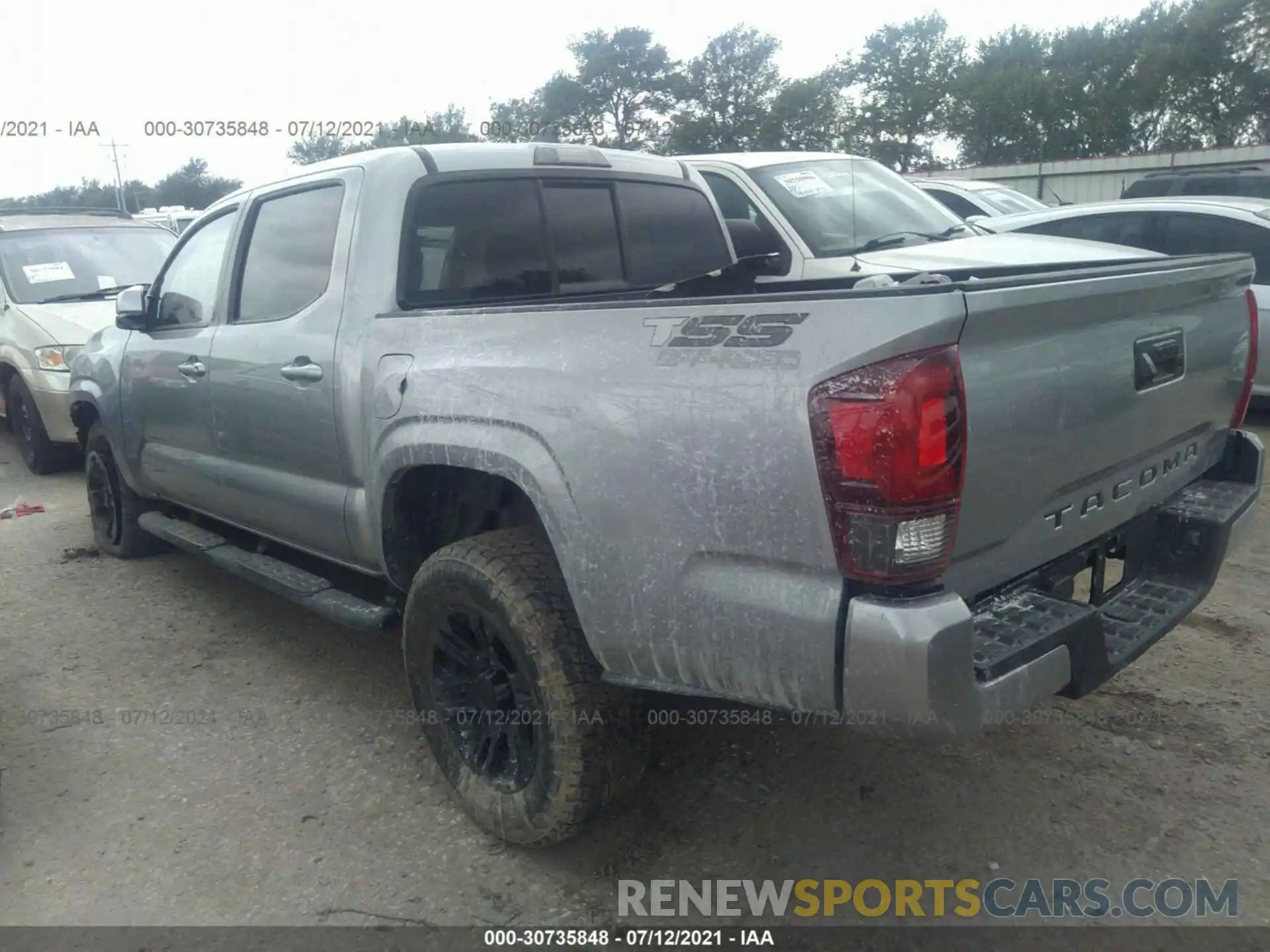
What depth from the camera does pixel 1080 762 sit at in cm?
312

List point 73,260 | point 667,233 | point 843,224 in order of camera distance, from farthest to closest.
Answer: point 73,260 < point 843,224 < point 667,233

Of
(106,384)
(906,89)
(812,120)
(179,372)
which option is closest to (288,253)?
(179,372)

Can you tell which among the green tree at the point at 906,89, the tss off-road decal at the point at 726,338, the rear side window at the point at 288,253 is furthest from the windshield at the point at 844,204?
the green tree at the point at 906,89

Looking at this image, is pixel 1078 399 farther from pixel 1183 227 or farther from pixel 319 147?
pixel 319 147

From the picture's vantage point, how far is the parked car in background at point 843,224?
551 cm

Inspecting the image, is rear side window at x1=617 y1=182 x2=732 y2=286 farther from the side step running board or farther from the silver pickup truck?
the side step running board

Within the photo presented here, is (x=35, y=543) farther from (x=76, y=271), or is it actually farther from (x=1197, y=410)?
(x=1197, y=410)

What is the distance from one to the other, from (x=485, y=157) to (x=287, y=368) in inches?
37.1

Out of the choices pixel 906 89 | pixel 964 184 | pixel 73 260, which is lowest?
pixel 73 260

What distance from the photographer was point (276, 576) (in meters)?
3.73

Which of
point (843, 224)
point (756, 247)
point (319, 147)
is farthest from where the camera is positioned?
point (319, 147)

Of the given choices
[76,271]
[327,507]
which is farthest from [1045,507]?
[76,271]

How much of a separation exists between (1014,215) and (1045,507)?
709 centimetres

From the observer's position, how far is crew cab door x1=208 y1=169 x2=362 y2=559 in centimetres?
331
